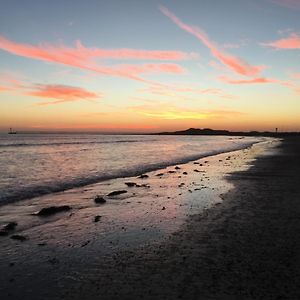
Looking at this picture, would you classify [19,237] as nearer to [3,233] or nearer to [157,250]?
[3,233]

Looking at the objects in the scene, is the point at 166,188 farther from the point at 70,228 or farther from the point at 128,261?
the point at 128,261

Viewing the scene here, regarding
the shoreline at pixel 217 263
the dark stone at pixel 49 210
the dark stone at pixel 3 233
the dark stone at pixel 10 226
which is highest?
the shoreline at pixel 217 263

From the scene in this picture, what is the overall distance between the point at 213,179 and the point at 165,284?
19599mm

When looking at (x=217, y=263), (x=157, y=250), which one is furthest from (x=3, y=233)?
(x=217, y=263)

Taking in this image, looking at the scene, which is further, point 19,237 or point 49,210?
point 49,210

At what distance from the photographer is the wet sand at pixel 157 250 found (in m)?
7.38

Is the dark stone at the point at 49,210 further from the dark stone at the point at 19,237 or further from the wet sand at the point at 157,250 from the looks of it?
the dark stone at the point at 19,237

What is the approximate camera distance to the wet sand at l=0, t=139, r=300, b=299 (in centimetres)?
738

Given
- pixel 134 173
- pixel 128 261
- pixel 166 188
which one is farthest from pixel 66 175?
pixel 128 261

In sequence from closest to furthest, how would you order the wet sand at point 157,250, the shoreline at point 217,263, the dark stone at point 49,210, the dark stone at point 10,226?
the shoreline at point 217,263
the wet sand at point 157,250
the dark stone at point 10,226
the dark stone at point 49,210

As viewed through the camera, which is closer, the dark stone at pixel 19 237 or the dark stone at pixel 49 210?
the dark stone at pixel 19 237

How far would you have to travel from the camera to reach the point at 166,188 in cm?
2227

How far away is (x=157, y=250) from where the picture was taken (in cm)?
997

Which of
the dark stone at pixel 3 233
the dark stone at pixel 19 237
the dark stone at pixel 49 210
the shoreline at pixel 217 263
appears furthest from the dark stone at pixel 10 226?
the shoreline at pixel 217 263
